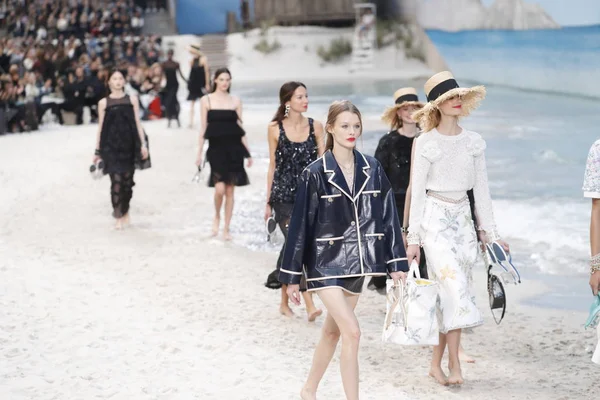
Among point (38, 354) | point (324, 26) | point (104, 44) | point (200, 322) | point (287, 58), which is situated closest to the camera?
point (38, 354)

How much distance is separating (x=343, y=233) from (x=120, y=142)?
19.6 feet

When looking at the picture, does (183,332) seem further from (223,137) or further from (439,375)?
(223,137)

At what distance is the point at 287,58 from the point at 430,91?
36019 millimetres

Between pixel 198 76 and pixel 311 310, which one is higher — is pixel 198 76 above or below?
above

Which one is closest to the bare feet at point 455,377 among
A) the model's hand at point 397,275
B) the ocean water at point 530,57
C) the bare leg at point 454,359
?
the bare leg at point 454,359

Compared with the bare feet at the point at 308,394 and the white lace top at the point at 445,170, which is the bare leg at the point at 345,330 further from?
the white lace top at the point at 445,170

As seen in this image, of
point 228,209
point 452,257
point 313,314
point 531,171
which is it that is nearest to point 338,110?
point 452,257

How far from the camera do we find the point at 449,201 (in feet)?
18.2

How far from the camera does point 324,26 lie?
4462 cm

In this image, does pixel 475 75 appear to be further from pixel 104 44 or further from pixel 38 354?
pixel 38 354

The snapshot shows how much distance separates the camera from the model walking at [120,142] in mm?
A: 10344

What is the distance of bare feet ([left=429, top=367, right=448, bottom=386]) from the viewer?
559 cm

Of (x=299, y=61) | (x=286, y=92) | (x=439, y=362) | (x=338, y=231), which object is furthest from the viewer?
(x=299, y=61)

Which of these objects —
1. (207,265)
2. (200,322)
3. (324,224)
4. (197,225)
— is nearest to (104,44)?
(197,225)
